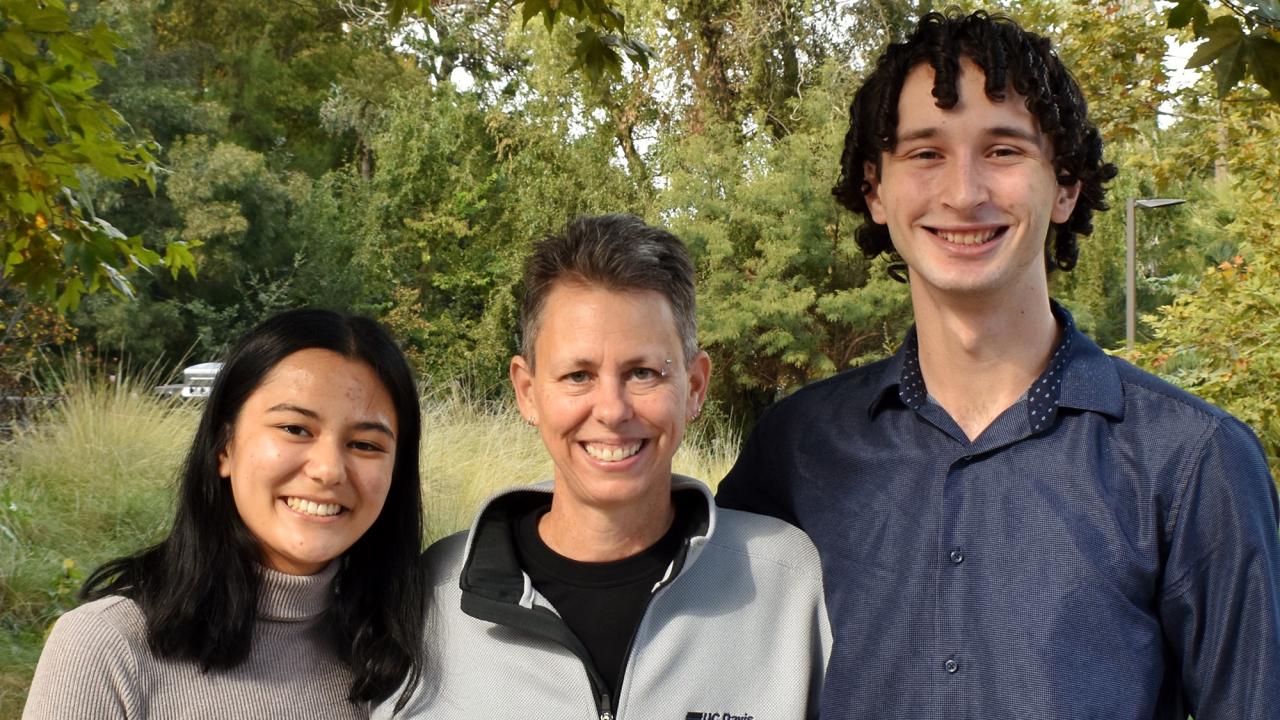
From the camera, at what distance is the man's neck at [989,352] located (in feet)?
7.69

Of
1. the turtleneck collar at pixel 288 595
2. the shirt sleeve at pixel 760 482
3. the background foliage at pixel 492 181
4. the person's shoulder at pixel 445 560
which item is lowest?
the turtleneck collar at pixel 288 595

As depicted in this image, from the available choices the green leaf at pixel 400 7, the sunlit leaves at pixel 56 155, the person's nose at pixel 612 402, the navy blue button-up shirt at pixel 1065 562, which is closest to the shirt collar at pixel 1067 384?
the navy blue button-up shirt at pixel 1065 562

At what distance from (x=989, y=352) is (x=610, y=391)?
0.71 meters

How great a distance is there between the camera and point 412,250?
25.7 m

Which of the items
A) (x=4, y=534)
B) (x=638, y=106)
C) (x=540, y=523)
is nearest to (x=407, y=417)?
(x=540, y=523)

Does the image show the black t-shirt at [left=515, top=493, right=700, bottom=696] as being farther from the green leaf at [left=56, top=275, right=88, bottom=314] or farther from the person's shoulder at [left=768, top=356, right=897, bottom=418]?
the green leaf at [left=56, top=275, right=88, bottom=314]

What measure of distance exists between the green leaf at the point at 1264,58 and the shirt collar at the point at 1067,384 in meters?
0.87

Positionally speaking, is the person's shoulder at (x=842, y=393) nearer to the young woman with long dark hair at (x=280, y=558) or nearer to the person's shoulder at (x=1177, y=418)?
the person's shoulder at (x=1177, y=418)

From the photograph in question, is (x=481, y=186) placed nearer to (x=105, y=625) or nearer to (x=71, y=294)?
(x=71, y=294)

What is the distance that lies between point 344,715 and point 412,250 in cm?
2370

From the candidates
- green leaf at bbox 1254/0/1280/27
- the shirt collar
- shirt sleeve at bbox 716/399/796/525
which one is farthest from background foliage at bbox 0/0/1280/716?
shirt sleeve at bbox 716/399/796/525

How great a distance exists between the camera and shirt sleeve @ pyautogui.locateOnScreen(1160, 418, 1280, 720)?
2.05 metres

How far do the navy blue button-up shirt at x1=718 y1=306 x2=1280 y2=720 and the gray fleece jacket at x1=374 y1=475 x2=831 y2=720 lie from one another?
11 centimetres

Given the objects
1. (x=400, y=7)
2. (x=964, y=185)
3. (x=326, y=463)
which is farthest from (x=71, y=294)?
(x=964, y=185)
